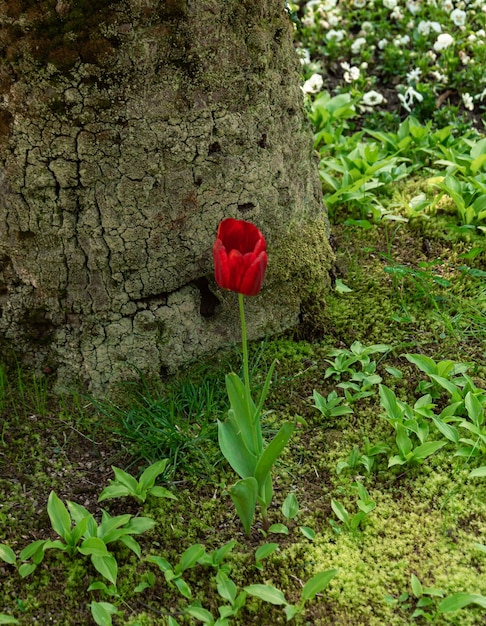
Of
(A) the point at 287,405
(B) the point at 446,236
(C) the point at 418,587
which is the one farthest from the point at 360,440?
(B) the point at 446,236

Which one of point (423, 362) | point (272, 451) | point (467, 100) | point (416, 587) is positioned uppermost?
point (467, 100)

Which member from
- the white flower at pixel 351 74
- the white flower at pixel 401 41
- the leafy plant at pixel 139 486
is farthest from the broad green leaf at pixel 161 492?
the white flower at pixel 401 41

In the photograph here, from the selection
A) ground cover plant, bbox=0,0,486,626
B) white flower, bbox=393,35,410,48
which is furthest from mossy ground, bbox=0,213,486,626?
white flower, bbox=393,35,410,48

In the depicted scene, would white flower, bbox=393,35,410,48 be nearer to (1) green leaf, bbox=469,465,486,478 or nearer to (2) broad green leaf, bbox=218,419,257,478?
(1) green leaf, bbox=469,465,486,478

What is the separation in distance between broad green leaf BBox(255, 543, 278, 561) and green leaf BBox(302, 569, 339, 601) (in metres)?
0.17

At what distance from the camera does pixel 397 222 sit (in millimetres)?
4105

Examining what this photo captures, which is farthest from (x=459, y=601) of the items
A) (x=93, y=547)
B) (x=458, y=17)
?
(x=458, y=17)

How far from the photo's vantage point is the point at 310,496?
275 centimetres

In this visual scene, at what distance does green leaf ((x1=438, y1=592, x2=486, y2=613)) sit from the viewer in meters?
2.29

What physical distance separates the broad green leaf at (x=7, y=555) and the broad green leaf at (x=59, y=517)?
16 cm

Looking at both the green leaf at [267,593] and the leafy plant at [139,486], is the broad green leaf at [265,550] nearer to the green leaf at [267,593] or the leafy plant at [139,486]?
the green leaf at [267,593]

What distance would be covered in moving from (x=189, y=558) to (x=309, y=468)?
0.63 metres

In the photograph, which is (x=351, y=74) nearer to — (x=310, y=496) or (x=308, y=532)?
(x=310, y=496)

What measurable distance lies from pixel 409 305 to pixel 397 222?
28.2 inches
